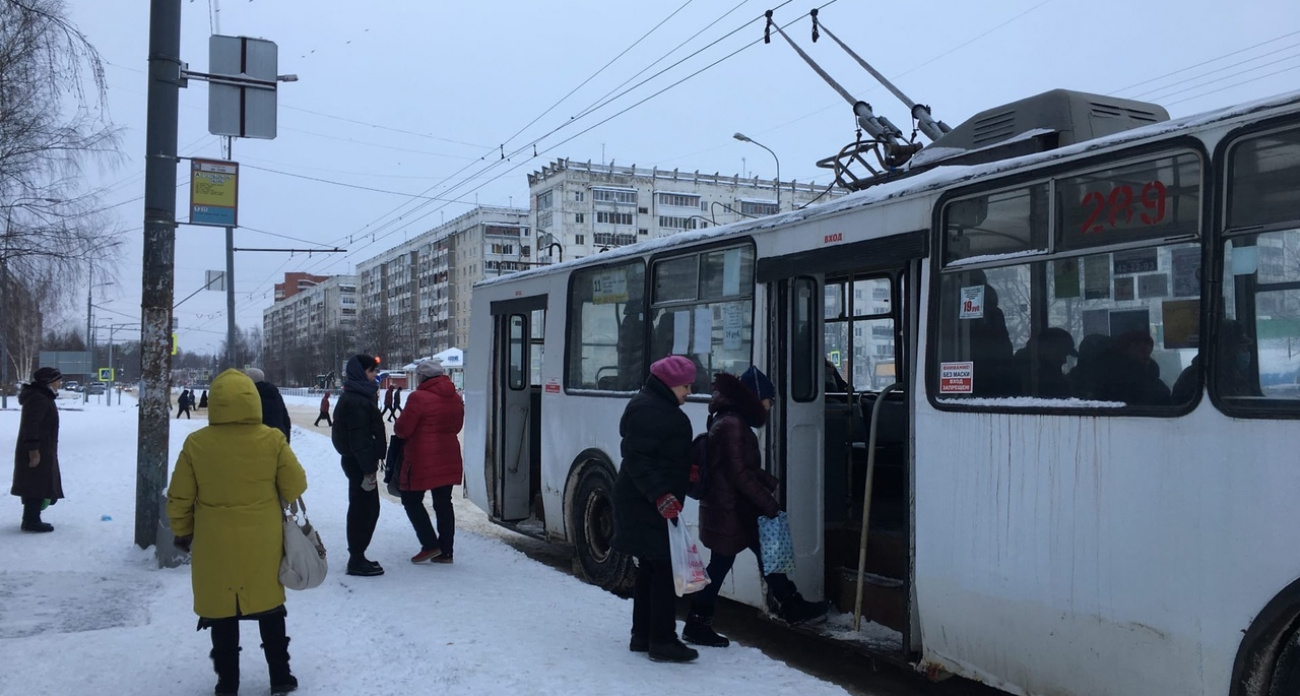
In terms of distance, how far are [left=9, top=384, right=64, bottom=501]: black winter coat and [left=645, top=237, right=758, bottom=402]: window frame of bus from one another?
6.20 metres

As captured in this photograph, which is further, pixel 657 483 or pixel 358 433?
pixel 358 433

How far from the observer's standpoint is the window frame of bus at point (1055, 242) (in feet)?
13.5

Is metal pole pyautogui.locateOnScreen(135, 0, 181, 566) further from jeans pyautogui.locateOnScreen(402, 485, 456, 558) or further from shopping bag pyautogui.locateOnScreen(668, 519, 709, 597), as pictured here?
shopping bag pyautogui.locateOnScreen(668, 519, 709, 597)

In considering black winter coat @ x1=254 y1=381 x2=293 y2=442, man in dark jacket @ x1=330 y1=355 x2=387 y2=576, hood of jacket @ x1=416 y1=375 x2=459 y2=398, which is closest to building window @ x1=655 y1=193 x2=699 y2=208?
black winter coat @ x1=254 y1=381 x2=293 y2=442

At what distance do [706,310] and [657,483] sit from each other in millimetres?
2208

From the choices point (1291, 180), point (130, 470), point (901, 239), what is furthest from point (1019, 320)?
point (130, 470)

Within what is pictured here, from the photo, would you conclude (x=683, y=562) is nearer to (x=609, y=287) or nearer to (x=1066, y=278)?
(x=1066, y=278)

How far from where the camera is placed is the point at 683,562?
18.6 ft

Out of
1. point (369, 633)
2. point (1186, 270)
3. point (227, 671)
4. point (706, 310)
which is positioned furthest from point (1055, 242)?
point (369, 633)

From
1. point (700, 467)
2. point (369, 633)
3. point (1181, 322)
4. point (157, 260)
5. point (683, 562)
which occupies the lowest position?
point (369, 633)

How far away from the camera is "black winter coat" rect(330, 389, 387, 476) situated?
8250mm

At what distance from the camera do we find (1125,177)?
441cm

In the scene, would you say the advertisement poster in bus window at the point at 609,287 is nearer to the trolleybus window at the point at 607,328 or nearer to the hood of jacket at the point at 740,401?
the trolleybus window at the point at 607,328

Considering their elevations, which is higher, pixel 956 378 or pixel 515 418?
pixel 956 378
